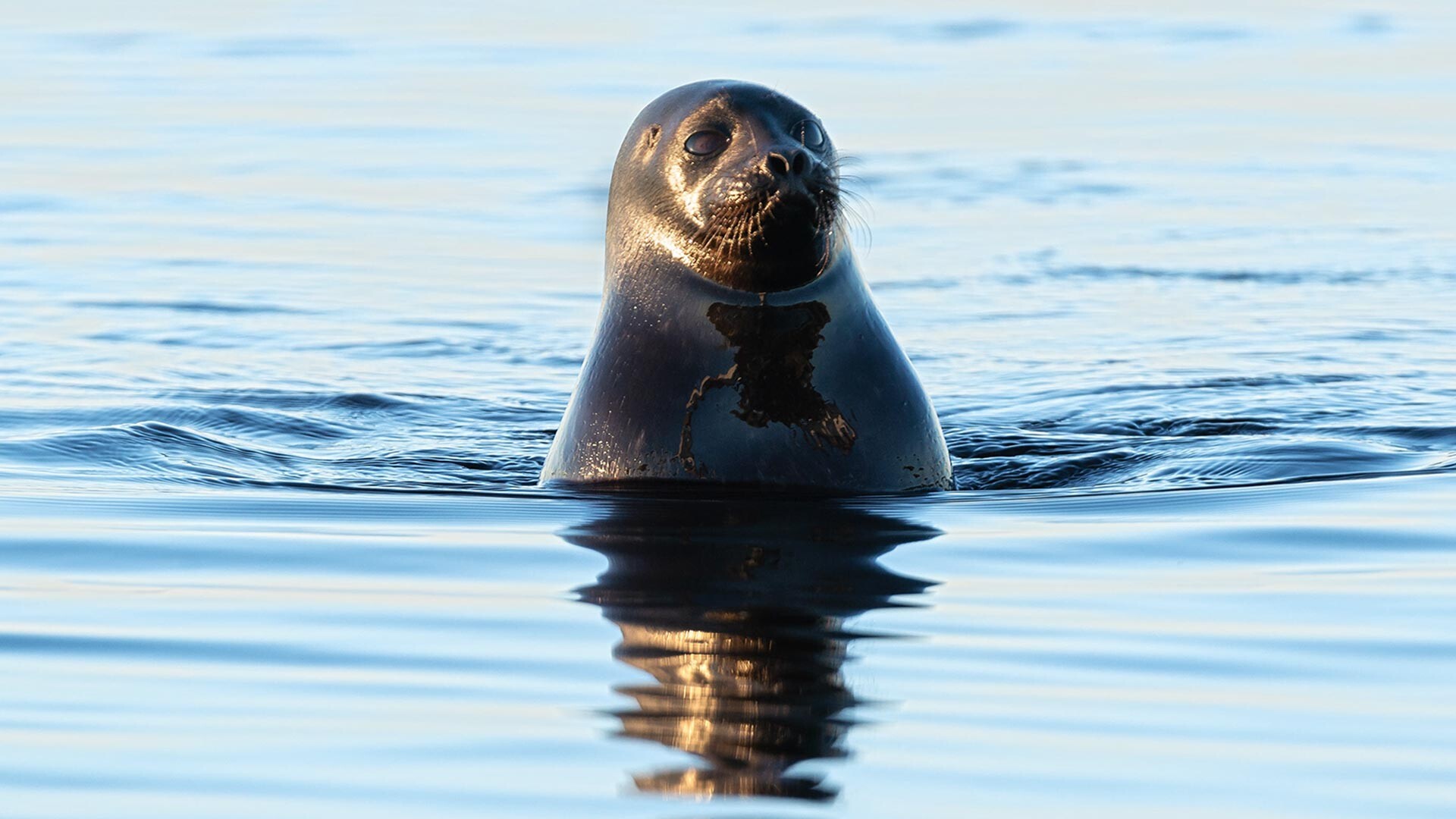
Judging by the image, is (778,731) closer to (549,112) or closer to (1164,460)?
(1164,460)

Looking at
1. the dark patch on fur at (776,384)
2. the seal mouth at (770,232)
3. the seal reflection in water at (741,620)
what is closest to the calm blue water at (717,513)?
the seal reflection in water at (741,620)

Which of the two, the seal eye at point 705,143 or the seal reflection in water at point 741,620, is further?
the seal eye at point 705,143

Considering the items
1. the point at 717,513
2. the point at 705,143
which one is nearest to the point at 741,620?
the point at 717,513

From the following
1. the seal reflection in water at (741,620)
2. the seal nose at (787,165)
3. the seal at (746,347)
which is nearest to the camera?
the seal reflection in water at (741,620)

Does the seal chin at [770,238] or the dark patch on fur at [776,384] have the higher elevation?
the seal chin at [770,238]

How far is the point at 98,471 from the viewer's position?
22.3 feet

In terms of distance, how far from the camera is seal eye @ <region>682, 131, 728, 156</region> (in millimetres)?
5848

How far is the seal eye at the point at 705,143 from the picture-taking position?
5.85 m

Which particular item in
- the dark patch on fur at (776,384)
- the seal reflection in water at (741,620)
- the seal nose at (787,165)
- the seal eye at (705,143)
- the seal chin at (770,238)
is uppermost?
the seal eye at (705,143)

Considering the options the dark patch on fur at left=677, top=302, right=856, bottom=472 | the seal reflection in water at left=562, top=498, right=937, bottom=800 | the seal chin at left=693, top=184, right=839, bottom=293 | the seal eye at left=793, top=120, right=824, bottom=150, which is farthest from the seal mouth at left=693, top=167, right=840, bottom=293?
the seal reflection in water at left=562, top=498, right=937, bottom=800

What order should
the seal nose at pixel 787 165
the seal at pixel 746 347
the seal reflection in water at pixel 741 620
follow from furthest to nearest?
the seal at pixel 746 347 < the seal nose at pixel 787 165 < the seal reflection in water at pixel 741 620

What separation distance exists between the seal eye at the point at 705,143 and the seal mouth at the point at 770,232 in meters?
0.16

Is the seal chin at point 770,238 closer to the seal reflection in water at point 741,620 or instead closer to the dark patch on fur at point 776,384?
the dark patch on fur at point 776,384

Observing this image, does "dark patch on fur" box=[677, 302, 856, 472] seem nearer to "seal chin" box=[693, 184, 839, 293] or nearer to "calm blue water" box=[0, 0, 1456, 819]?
"seal chin" box=[693, 184, 839, 293]
